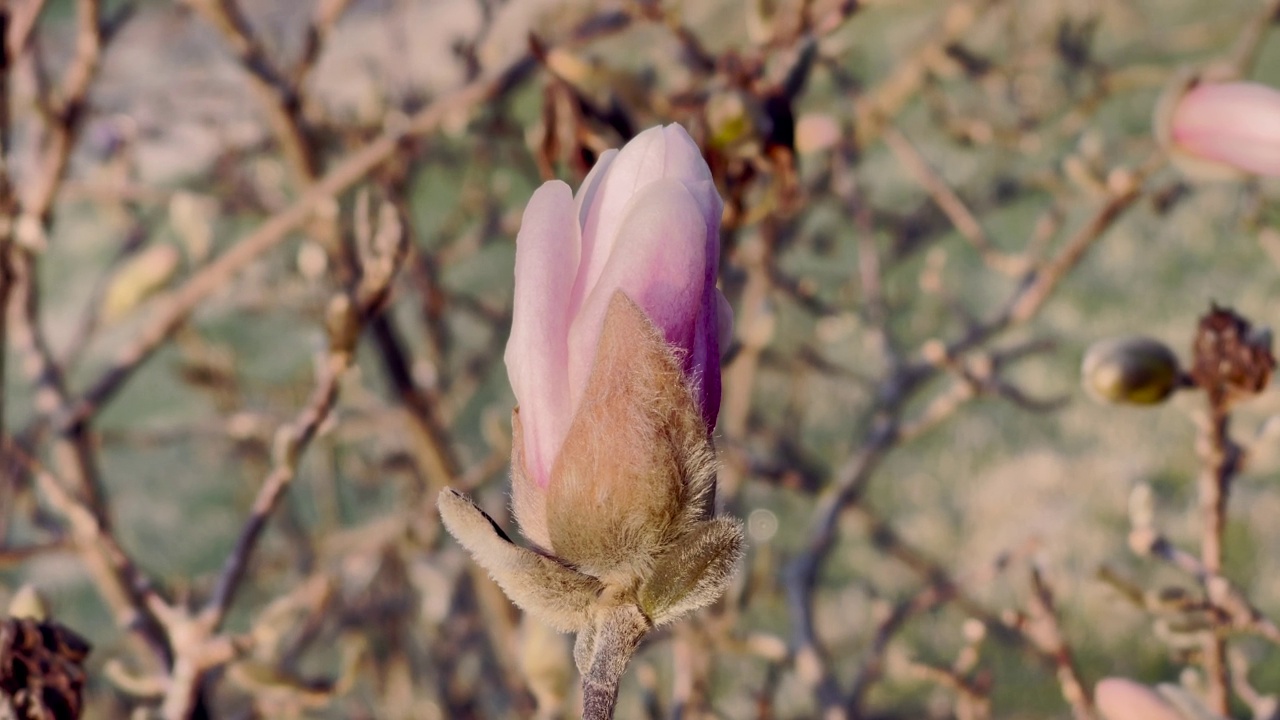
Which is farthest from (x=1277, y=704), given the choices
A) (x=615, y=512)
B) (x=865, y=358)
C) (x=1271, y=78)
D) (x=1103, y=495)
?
(x=1271, y=78)

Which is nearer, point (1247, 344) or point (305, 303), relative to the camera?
point (1247, 344)

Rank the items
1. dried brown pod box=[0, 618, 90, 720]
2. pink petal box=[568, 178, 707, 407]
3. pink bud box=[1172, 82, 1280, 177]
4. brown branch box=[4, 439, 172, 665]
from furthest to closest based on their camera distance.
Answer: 1. brown branch box=[4, 439, 172, 665]
2. pink bud box=[1172, 82, 1280, 177]
3. dried brown pod box=[0, 618, 90, 720]
4. pink petal box=[568, 178, 707, 407]

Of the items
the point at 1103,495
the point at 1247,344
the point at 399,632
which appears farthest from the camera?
the point at 1103,495

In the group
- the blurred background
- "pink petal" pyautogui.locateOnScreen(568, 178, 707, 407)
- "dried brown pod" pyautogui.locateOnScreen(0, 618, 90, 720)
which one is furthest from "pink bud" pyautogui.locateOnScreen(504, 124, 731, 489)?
"dried brown pod" pyautogui.locateOnScreen(0, 618, 90, 720)

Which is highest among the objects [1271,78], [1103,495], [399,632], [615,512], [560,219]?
[560,219]

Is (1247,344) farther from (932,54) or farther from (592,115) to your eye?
(932,54)

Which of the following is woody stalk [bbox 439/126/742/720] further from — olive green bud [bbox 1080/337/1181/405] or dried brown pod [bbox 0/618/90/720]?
olive green bud [bbox 1080/337/1181/405]

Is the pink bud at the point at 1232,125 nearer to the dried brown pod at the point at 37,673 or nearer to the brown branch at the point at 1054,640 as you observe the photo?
the brown branch at the point at 1054,640

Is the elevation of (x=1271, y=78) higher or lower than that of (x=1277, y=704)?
lower
